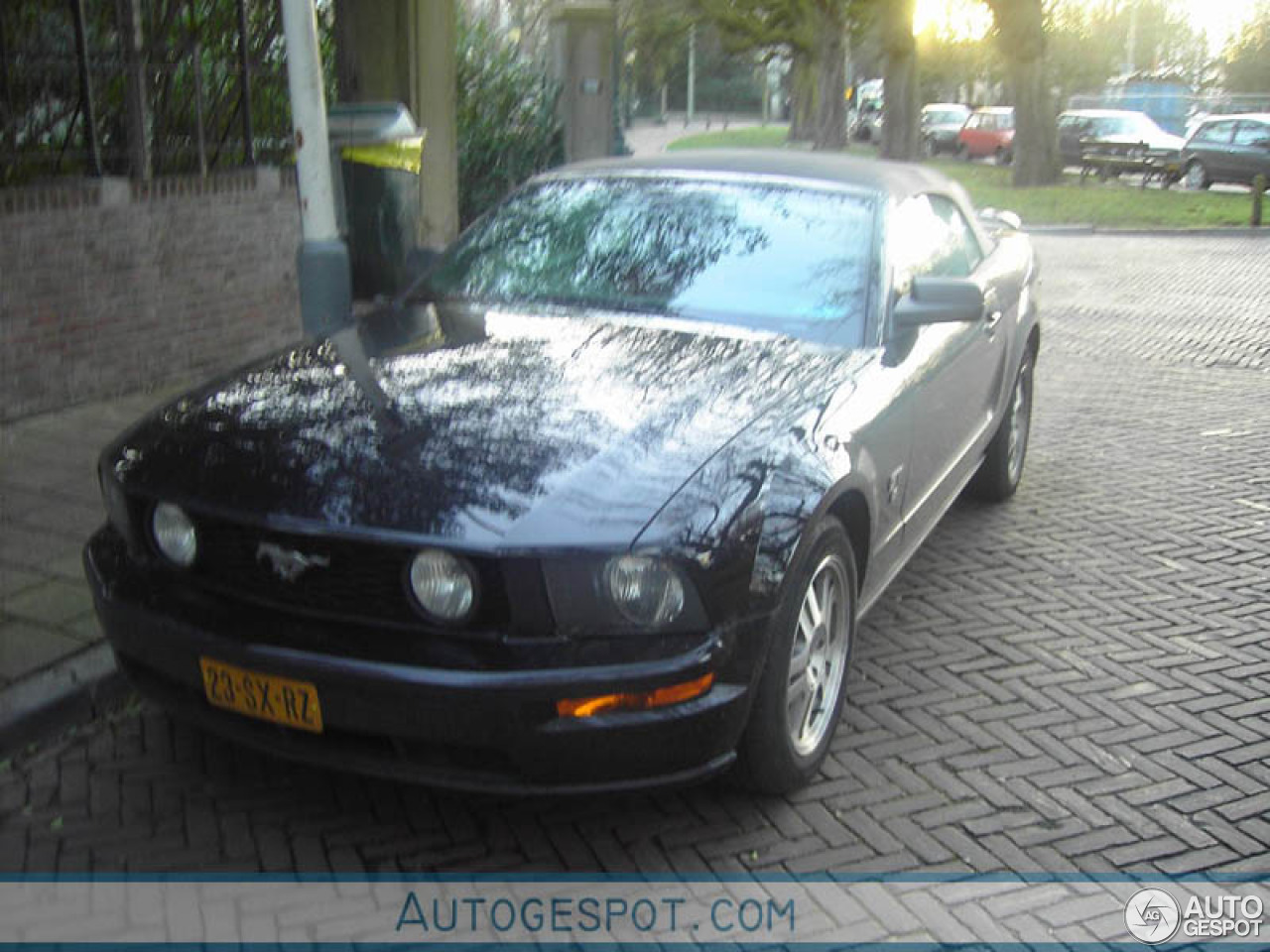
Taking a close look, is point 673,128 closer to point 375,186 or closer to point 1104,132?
point 1104,132

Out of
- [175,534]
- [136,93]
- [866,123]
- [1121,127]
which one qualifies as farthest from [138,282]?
[866,123]

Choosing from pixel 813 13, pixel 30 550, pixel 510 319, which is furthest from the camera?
pixel 813 13

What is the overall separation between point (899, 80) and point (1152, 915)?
68.7ft

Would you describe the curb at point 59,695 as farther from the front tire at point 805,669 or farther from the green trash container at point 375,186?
the green trash container at point 375,186

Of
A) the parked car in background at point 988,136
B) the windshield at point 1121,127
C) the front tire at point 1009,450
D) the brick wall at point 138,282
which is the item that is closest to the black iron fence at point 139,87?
the brick wall at point 138,282

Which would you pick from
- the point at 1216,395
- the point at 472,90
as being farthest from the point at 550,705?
the point at 472,90

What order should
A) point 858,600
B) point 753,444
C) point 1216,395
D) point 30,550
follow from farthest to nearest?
1. point 1216,395
2. point 30,550
3. point 858,600
4. point 753,444

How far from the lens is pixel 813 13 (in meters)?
25.5

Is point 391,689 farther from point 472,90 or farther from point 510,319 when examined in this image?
point 472,90

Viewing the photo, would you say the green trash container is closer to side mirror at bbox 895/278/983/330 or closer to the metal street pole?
the metal street pole

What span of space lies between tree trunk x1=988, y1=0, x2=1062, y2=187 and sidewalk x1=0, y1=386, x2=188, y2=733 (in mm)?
20829

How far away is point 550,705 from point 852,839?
982 mm

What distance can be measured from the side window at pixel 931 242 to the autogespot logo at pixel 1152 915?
6.46ft

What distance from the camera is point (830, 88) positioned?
25.3 meters
